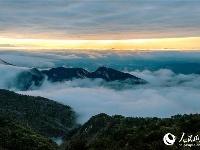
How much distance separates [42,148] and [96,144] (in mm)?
56029

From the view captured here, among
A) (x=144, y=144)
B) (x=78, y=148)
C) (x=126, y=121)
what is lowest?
(x=126, y=121)

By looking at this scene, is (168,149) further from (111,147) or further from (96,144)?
(96,144)

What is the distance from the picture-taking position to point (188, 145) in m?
42.8

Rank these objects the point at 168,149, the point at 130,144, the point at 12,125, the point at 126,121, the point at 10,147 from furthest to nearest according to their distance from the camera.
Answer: the point at 126,121
the point at 12,125
the point at 10,147
the point at 130,144
the point at 168,149

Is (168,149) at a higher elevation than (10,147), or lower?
higher

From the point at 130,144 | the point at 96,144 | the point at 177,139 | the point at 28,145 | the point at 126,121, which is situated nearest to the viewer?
the point at 177,139

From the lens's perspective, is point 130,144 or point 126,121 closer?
point 130,144

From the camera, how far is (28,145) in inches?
4306

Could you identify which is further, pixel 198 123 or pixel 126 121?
pixel 126 121

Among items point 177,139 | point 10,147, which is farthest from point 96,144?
point 10,147

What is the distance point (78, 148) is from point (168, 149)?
2199cm

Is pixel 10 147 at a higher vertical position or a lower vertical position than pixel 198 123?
lower

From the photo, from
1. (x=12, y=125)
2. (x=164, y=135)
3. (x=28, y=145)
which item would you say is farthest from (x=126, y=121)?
(x=164, y=135)

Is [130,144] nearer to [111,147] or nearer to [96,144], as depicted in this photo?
[111,147]
